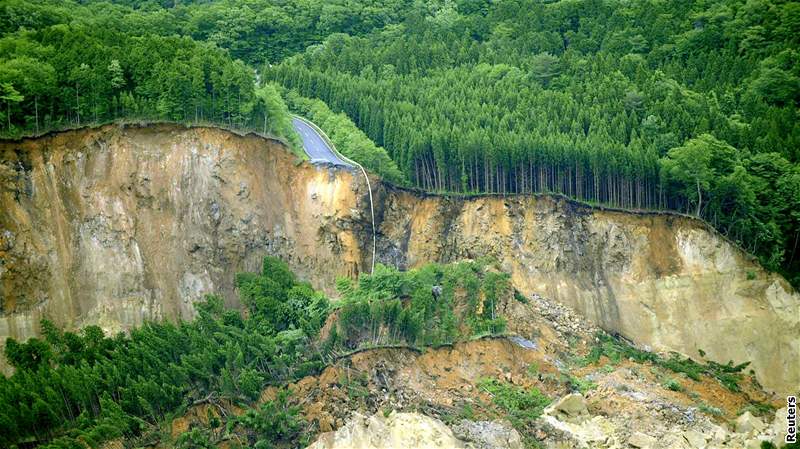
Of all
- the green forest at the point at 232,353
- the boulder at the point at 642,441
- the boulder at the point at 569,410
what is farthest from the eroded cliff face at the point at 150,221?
the boulder at the point at 642,441

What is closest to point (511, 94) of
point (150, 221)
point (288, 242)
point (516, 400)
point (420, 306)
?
point (288, 242)

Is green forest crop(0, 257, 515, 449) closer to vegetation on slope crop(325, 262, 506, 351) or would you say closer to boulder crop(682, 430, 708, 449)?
vegetation on slope crop(325, 262, 506, 351)

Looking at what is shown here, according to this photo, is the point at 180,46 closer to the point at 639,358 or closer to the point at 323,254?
the point at 323,254

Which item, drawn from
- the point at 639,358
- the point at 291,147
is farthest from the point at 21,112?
the point at 639,358

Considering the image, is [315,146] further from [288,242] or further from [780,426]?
[780,426]

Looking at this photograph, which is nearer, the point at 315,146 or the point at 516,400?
the point at 516,400
